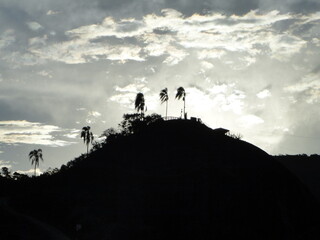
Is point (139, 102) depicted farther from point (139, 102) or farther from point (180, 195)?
Result: point (180, 195)

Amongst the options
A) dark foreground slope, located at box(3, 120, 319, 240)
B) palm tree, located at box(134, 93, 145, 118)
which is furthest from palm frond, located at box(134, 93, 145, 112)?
dark foreground slope, located at box(3, 120, 319, 240)

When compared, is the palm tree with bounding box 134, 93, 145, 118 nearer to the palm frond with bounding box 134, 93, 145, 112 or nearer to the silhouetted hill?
the palm frond with bounding box 134, 93, 145, 112

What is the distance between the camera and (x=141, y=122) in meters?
109

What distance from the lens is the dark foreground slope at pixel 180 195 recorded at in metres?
58.8

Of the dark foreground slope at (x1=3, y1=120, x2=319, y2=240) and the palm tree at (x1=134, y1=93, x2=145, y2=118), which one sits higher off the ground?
the palm tree at (x1=134, y1=93, x2=145, y2=118)

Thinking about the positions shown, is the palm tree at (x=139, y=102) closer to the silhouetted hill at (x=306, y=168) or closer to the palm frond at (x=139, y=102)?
the palm frond at (x=139, y=102)

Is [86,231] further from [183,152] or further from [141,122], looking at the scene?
[141,122]

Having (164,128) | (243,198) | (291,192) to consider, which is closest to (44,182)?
(164,128)

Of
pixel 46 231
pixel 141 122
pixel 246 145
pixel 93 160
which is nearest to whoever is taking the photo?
pixel 46 231

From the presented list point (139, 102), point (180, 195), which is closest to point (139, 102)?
point (139, 102)

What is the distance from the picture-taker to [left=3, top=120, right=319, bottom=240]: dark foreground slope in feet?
193

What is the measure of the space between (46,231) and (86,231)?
6.46 metres

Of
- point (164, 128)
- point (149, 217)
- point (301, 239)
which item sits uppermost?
point (164, 128)

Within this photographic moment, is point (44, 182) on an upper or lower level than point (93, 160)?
lower
